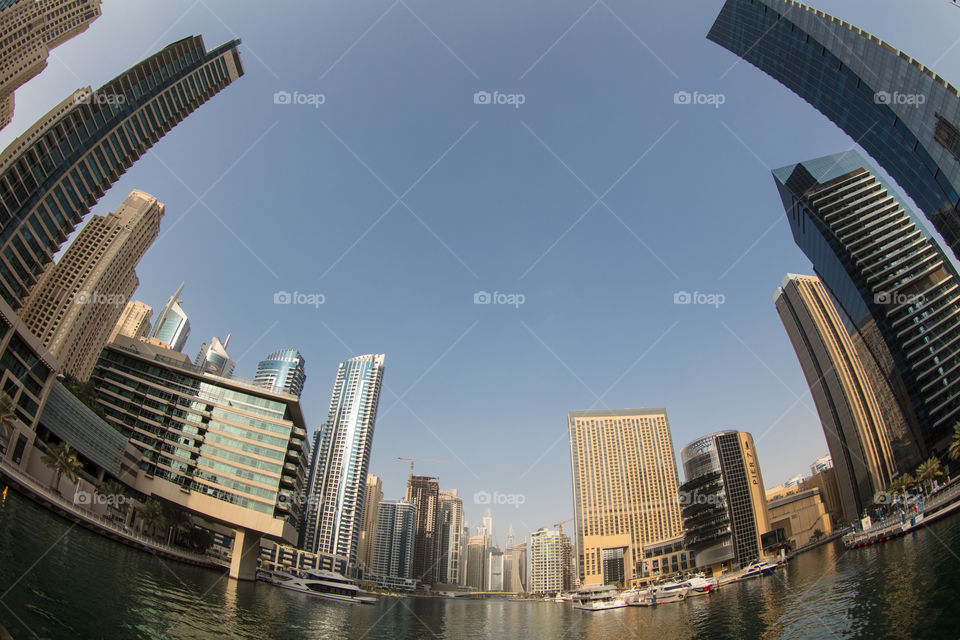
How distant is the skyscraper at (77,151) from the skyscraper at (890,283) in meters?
164

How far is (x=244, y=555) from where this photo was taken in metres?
76.7

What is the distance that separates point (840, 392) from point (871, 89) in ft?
381

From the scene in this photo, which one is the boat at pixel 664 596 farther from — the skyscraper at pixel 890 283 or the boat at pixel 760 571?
the skyscraper at pixel 890 283

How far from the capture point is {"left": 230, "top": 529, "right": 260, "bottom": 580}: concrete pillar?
7525 centimetres

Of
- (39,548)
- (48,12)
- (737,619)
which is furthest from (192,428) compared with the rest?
(48,12)

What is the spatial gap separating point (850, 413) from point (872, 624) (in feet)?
557

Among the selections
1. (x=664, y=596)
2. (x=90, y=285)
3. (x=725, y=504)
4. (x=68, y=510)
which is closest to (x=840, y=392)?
(x=725, y=504)

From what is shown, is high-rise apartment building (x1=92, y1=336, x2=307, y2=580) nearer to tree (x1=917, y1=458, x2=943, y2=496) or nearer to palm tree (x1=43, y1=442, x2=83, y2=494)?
palm tree (x1=43, y1=442, x2=83, y2=494)

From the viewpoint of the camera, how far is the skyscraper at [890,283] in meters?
97.5

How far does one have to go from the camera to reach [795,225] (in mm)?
133125

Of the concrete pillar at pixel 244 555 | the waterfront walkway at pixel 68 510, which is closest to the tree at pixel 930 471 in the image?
the concrete pillar at pixel 244 555

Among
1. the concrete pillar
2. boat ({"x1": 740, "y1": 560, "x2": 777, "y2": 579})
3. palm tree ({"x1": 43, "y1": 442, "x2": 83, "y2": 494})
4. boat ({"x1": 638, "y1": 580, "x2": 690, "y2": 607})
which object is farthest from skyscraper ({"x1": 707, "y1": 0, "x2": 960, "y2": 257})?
palm tree ({"x1": 43, "y1": 442, "x2": 83, "y2": 494})

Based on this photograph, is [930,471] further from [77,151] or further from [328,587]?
[77,151]

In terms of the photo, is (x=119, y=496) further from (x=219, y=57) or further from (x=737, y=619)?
(x=219, y=57)
